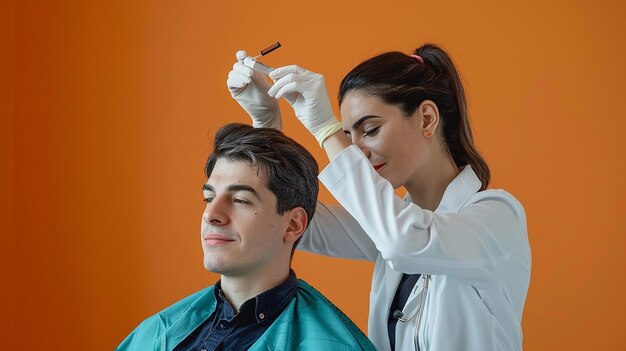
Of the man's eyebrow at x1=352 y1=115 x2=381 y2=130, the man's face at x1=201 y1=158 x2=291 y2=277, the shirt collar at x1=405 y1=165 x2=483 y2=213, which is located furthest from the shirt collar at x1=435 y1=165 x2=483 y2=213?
the man's face at x1=201 y1=158 x2=291 y2=277

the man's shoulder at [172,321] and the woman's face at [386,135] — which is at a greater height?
the woman's face at [386,135]

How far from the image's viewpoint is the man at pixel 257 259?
1.67 metres

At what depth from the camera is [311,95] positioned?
171 cm

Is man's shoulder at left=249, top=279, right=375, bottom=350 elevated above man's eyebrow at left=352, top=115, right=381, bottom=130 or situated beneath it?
situated beneath

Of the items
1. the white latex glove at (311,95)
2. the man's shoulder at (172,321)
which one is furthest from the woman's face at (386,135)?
the man's shoulder at (172,321)

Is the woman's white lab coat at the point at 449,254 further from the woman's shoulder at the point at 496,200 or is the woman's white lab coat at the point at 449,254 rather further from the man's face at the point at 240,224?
the man's face at the point at 240,224

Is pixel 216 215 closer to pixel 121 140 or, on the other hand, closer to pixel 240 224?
pixel 240 224

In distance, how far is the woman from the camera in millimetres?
1610

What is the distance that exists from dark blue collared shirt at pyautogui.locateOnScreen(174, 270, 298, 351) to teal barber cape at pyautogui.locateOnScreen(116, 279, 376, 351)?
0.9 inches

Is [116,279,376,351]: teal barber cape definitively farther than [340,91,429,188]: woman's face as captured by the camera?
No

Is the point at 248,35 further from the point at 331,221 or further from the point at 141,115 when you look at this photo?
the point at 331,221

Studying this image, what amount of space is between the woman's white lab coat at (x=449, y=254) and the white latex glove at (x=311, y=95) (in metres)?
0.09

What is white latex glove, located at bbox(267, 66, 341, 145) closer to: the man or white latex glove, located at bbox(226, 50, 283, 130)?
the man

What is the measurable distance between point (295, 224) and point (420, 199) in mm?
322
